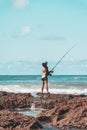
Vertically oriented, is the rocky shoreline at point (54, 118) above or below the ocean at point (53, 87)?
below

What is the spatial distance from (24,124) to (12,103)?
7.54 meters

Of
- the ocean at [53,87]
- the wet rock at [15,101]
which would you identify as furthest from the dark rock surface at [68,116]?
the ocean at [53,87]

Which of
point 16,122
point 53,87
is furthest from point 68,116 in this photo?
point 53,87

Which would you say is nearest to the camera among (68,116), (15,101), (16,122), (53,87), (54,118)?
(16,122)

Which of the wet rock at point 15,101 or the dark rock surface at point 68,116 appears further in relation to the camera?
the wet rock at point 15,101

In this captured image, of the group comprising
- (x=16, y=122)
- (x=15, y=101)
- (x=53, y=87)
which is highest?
(x=53, y=87)

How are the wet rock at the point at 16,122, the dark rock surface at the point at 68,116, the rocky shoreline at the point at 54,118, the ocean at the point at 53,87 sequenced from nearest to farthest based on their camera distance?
the wet rock at the point at 16,122 < the rocky shoreline at the point at 54,118 < the dark rock surface at the point at 68,116 < the ocean at the point at 53,87

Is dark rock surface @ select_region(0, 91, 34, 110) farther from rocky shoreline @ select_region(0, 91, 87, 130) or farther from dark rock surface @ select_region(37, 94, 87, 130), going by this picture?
dark rock surface @ select_region(37, 94, 87, 130)

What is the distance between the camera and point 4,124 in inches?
493

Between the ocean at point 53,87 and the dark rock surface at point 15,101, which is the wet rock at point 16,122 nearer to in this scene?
the dark rock surface at point 15,101

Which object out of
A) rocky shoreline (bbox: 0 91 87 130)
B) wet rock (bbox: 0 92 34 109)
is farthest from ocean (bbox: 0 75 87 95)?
rocky shoreline (bbox: 0 91 87 130)

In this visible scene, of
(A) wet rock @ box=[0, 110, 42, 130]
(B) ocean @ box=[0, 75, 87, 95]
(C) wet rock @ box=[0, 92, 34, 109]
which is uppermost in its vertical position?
(B) ocean @ box=[0, 75, 87, 95]

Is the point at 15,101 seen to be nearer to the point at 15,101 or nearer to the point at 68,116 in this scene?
the point at 15,101

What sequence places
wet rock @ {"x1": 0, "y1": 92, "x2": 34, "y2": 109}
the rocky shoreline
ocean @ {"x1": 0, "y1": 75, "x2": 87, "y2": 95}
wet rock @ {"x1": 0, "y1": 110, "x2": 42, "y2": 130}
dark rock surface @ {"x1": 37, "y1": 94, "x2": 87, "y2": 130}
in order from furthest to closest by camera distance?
ocean @ {"x1": 0, "y1": 75, "x2": 87, "y2": 95}, wet rock @ {"x1": 0, "y1": 92, "x2": 34, "y2": 109}, dark rock surface @ {"x1": 37, "y1": 94, "x2": 87, "y2": 130}, the rocky shoreline, wet rock @ {"x1": 0, "y1": 110, "x2": 42, "y2": 130}
